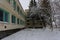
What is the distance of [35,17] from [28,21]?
8.75 feet

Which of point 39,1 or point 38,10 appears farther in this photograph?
point 38,10

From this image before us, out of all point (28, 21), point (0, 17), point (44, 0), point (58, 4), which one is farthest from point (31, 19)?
point (0, 17)

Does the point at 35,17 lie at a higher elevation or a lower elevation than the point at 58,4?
lower

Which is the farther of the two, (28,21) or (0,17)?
(28,21)

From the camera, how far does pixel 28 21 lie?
43750 millimetres

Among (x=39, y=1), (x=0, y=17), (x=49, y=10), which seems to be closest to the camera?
(x=0, y=17)

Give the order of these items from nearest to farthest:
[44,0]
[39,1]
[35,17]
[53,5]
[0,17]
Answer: [0,17] < [53,5] < [39,1] < [44,0] < [35,17]

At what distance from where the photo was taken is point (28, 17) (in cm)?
4447

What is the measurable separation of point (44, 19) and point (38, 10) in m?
2.90

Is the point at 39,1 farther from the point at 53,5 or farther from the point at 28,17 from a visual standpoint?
the point at 28,17

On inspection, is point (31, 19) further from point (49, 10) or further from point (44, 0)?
point (49, 10)

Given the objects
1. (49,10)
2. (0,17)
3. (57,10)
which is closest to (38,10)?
(57,10)

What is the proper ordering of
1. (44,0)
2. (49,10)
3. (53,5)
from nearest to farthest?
(49,10)
(53,5)
(44,0)

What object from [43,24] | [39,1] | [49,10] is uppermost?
[39,1]
